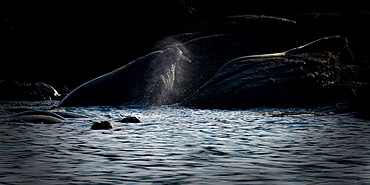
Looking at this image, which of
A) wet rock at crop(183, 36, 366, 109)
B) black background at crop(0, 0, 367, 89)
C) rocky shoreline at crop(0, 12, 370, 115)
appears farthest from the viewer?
black background at crop(0, 0, 367, 89)

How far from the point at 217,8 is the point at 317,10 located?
27.6 feet

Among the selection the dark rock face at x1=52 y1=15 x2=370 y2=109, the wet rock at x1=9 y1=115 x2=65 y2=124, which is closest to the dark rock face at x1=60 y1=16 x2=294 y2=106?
the dark rock face at x1=52 y1=15 x2=370 y2=109

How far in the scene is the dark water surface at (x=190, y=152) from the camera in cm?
583

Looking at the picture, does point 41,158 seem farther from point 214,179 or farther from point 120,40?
point 120,40

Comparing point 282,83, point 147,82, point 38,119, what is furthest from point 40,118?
point 282,83

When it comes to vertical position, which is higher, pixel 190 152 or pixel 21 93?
pixel 21 93

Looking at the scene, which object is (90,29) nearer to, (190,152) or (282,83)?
(282,83)

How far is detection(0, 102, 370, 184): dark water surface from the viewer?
583 cm

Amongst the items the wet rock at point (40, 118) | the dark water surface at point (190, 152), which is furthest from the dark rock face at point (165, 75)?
the dark water surface at point (190, 152)

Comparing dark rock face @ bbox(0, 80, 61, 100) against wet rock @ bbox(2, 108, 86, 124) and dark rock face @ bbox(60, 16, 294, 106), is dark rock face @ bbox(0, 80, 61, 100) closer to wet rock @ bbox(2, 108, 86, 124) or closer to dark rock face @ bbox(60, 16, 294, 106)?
dark rock face @ bbox(60, 16, 294, 106)

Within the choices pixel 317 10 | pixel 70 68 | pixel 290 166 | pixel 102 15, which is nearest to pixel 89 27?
pixel 102 15

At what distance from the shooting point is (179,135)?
962 centimetres

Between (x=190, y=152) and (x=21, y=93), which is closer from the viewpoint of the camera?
(x=190, y=152)

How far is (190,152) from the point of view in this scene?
7574 millimetres
